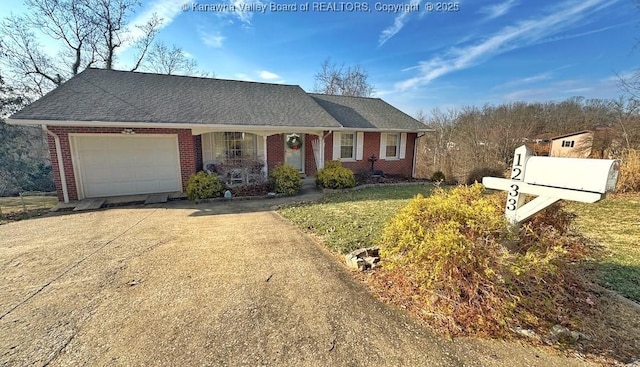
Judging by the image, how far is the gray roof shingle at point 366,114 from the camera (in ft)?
40.6

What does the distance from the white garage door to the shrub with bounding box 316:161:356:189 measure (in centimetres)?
506

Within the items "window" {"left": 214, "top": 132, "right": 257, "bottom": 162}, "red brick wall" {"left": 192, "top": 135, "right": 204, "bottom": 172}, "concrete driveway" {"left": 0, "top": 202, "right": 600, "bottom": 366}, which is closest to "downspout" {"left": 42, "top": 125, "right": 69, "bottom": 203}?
"concrete driveway" {"left": 0, "top": 202, "right": 600, "bottom": 366}

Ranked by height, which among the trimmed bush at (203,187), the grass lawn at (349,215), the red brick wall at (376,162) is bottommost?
the grass lawn at (349,215)

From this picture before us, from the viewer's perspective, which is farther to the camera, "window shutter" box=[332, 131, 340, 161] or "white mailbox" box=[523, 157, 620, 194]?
"window shutter" box=[332, 131, 340, 161]

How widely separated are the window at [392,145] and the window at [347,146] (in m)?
2.01

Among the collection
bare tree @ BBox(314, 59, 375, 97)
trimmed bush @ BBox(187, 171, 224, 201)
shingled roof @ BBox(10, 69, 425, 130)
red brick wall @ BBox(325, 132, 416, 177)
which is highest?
bare tree @ BBox(314, 59, 375, 97)

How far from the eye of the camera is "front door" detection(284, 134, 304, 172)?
1103cm

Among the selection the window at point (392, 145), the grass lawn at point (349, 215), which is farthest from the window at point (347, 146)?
the grass lawn at point (349, 215)

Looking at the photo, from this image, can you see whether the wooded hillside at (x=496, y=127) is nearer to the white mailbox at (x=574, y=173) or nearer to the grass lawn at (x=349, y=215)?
the grass lawn at (x=349, y=215)

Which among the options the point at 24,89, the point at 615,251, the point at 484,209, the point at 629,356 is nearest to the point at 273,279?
the point at 484,209

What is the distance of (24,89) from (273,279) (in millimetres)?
18190

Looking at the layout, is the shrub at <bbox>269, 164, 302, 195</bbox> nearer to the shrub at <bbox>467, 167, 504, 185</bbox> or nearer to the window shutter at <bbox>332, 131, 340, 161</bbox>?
the window shutter at <bbox>332, 131, 340, 161</bbox>

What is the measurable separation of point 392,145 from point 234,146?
25.5 ft

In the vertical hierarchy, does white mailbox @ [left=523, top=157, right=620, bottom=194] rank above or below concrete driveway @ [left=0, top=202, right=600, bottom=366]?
above
